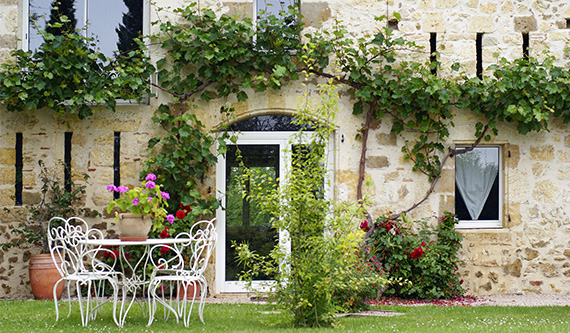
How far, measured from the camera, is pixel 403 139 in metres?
8.16

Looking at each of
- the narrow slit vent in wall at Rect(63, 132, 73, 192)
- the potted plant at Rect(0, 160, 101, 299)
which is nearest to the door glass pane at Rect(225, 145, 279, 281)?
the potted plant at Rect(0, 160, 101, 299)

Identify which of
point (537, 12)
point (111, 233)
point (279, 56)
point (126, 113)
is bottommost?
point (111, 233)

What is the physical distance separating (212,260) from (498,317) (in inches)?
136

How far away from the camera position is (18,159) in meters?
7.90

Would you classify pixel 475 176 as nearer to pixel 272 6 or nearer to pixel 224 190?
pixel 224 190

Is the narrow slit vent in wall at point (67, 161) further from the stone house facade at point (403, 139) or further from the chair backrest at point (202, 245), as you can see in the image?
the chair backrest at point (202, 245)

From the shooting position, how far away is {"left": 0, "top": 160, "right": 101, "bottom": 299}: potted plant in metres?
7.38

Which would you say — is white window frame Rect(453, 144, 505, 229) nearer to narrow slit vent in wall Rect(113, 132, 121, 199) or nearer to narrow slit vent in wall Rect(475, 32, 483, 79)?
narrow slit vent in wall Rect(475, 32, 483, 79)

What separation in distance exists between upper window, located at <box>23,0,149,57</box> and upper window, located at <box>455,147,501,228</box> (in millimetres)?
4449

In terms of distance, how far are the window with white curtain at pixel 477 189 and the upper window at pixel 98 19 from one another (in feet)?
14.6

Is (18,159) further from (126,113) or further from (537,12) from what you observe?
(537,12)

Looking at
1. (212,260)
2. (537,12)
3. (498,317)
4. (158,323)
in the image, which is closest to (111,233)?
(212,260)

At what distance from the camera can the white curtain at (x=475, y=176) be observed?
8336 mm

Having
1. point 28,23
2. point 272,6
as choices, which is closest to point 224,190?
point 272,6
